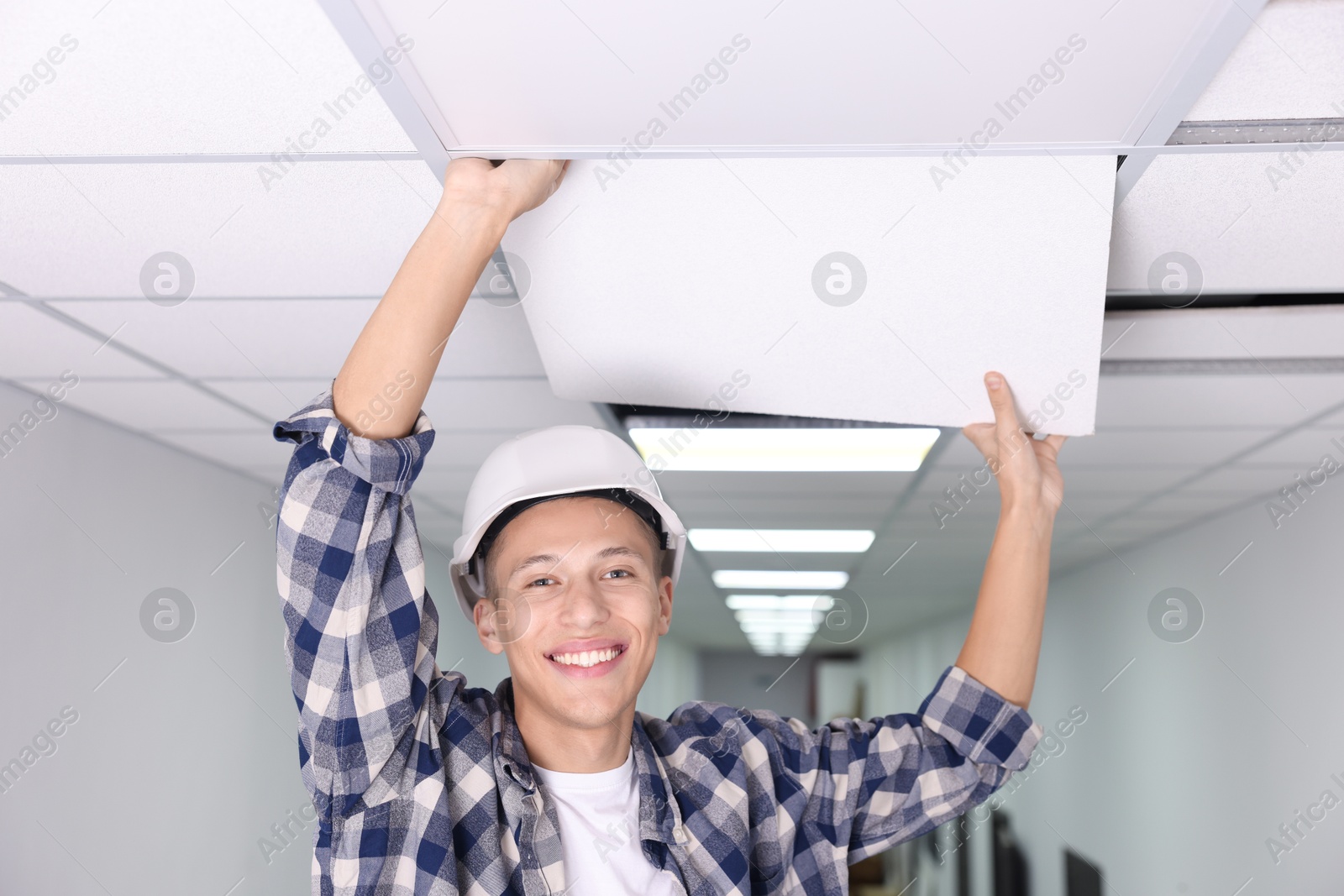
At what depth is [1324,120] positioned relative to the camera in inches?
39.6

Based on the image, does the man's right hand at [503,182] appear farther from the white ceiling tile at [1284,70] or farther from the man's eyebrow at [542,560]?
the white ceiling tile at [1284,70]

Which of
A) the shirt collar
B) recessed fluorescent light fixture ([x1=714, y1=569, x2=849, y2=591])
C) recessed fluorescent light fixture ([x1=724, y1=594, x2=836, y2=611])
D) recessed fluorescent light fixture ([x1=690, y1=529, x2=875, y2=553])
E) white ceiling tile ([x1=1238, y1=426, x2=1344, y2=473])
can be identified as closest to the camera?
the shirt collar

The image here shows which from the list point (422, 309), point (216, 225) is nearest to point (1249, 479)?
point (422, 309)

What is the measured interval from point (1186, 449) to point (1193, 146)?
1613 millimetres

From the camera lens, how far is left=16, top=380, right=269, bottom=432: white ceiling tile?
2.03 m

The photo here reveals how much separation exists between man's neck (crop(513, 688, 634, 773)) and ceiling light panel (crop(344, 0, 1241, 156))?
0.78 metres

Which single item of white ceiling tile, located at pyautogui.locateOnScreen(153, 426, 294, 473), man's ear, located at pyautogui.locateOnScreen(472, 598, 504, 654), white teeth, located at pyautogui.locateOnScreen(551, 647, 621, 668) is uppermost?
white ceiling tile, located at pyautogui.locateOnScreen(153, 426, 294, 473)

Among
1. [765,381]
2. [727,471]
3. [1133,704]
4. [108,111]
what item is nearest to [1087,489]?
[727,471]

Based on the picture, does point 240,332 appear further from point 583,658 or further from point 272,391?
point 583,658

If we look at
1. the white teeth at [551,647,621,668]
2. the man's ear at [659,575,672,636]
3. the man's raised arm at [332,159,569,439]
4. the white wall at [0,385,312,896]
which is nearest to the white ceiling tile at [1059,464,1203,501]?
the man's ear at [659,575,672,636]

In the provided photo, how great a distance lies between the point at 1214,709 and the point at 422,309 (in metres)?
3.30

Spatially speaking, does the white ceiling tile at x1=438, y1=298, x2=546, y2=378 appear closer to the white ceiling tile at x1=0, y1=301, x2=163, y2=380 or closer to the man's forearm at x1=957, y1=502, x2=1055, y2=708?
the white ceiling tile at x1=0, y1=301, x2=163, y2=380

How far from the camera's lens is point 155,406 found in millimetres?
2174

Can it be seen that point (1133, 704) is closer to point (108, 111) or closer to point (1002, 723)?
point (1002, 723)
